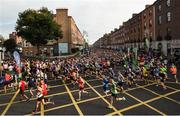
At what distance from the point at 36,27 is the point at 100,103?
5893 cm

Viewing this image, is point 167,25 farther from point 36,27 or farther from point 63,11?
point 63,11

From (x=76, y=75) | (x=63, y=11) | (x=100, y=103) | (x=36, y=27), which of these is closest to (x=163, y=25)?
(x=36, y=27)

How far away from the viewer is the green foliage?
7375cm

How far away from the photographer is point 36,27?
75000 millimetres

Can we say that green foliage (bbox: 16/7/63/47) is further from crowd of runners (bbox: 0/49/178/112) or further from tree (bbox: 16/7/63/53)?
crowd of runners (bbox: 0/49/178/112)

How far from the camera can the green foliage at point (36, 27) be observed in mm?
73750

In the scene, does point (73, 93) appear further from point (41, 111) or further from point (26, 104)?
point (41, 111)

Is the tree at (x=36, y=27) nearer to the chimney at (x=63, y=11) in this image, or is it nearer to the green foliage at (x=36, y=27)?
the green foliage at (x=36, y=27)

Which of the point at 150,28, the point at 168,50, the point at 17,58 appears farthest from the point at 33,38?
the point at 17,58

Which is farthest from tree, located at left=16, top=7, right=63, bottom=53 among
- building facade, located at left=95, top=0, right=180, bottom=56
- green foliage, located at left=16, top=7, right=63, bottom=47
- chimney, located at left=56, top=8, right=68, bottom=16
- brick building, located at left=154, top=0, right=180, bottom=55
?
brick building, located at left=154, top=0, right=180, bottom=55

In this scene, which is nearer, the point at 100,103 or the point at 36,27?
the point at 100,103

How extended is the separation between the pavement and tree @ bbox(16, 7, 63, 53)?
50.4 metres

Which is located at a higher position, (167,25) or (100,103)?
(167,25)

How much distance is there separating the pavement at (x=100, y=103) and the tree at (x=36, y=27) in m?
50.4
